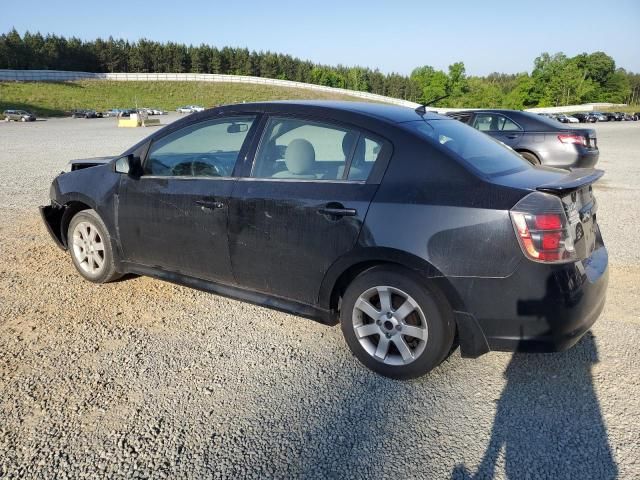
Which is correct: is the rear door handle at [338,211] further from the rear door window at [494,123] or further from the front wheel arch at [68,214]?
the rear door window at [494,123]

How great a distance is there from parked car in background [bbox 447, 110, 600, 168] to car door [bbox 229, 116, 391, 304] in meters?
6.98

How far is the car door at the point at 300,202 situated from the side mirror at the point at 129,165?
1108mm

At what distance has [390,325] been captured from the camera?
302 cm

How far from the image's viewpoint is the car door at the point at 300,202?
10.2 ft

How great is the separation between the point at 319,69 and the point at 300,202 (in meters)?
132

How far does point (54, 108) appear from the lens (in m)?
64.4

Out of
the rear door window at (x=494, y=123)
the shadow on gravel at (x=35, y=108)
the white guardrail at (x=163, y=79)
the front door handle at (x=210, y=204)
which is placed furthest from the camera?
the white guardrail at (x=163, y=79)

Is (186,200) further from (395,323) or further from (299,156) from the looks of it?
(395,323)

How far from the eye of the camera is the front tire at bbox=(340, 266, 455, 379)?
2.88 meters

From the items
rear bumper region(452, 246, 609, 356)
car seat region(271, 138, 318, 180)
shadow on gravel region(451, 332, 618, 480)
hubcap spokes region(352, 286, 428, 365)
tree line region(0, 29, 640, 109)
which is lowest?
shadow on gravel region(451, 332, 618, 480)

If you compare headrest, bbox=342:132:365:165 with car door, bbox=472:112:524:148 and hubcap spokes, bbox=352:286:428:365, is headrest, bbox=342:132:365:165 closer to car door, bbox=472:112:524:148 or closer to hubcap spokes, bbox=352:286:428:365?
hubcap spokes, bbox=352:286:428:365

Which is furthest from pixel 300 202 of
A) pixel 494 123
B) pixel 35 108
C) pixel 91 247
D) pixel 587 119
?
pixel 35 108

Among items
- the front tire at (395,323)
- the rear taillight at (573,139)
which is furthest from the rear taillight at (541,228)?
the rear taillight at (573,139)

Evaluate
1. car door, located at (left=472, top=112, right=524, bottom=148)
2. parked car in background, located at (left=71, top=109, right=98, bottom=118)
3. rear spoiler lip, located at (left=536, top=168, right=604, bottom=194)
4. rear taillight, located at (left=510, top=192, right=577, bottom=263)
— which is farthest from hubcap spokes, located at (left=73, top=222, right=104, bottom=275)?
parked car in background, located at (left=71, top=109, right=98, bottom=118)
